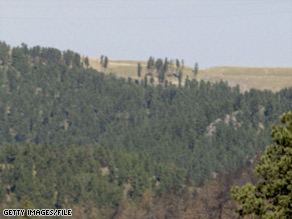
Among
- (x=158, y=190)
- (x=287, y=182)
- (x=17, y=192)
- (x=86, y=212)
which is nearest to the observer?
(x=287, y=182)

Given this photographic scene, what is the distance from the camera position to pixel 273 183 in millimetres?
40781

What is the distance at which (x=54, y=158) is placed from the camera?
200 metres

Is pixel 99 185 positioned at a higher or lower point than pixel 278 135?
lower

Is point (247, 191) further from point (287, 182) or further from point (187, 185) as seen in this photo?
point (187, 185)

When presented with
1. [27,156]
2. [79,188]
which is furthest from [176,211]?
[27,156]

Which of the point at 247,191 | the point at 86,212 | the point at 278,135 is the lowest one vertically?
the point at 86,212

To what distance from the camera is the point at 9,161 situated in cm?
19550

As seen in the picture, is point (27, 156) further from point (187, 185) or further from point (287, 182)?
point (287, 182)

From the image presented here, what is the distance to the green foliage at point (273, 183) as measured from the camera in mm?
39628

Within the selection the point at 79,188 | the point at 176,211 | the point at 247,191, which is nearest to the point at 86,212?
the point at 79,188

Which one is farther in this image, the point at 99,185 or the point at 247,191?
the point at 99,185

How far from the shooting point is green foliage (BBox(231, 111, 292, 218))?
39.6 m

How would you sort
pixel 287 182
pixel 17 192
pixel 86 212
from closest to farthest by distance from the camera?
pixel 287 182 < pixel 86 212 < pixel 17 192

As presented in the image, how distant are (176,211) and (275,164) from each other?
8500 centimetres
